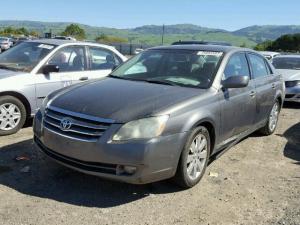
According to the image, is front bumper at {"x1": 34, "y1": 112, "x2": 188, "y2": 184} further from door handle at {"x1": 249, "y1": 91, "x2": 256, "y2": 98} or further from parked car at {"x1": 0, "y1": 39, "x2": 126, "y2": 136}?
parked car at {"x1": 0, "y1": 39, "x2": 126, "y2": 136}

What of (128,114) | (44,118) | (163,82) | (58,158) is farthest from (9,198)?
(163,82)

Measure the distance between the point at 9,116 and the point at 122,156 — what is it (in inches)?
133

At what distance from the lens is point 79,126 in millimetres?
4637

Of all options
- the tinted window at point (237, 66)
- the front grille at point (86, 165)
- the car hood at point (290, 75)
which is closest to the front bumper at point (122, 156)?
the front grille at point (86, 165)

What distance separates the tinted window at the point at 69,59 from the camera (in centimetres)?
790

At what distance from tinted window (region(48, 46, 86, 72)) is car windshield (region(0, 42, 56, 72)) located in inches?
6.8

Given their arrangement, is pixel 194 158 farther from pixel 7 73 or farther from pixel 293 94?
pixel 293 94

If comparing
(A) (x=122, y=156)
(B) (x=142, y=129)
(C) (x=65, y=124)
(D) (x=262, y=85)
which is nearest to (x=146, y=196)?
(A) (x=122, y=156)

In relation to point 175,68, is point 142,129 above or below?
below

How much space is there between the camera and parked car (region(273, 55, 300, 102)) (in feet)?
38.8

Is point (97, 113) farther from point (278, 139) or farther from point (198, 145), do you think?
point (278, 139)

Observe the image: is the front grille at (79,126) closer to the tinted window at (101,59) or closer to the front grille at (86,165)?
the front grille at (86,165)

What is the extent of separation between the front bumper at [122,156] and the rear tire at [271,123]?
11.3 feet

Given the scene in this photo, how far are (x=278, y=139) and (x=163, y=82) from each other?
315 cm
